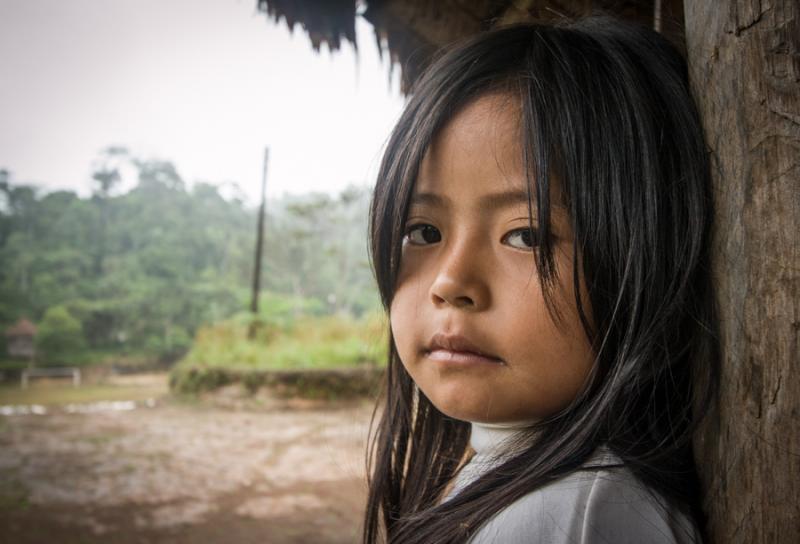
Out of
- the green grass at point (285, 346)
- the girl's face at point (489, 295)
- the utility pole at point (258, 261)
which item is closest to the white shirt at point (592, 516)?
the girl's face at point (489, 295)

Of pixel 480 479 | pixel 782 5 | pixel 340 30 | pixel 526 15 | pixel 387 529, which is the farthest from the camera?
pixel 340 30

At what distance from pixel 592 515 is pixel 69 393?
1046 centimetres

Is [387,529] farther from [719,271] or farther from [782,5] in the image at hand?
[782,5]

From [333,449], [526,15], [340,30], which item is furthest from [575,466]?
[333,449]

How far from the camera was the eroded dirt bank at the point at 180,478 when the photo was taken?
346 cm

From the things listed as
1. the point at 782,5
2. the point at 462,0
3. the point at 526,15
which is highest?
the point at 462,0

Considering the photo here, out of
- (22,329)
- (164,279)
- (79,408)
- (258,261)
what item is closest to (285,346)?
(258,261)

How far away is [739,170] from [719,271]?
0.36 feet

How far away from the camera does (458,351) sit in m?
0.69

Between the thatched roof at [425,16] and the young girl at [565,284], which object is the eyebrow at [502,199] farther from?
the thatched roof at [425,16]

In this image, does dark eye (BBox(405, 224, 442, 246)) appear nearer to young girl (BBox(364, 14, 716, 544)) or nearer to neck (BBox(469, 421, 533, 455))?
young girl (BBox(364, 14, 716, 544))

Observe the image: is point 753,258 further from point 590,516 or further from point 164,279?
point 164,279

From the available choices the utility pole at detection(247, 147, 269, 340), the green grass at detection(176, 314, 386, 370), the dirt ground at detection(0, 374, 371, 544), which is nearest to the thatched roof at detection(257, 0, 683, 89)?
the dirt ground at detection(0, 374, 371, 544)

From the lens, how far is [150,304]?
14422 mm
